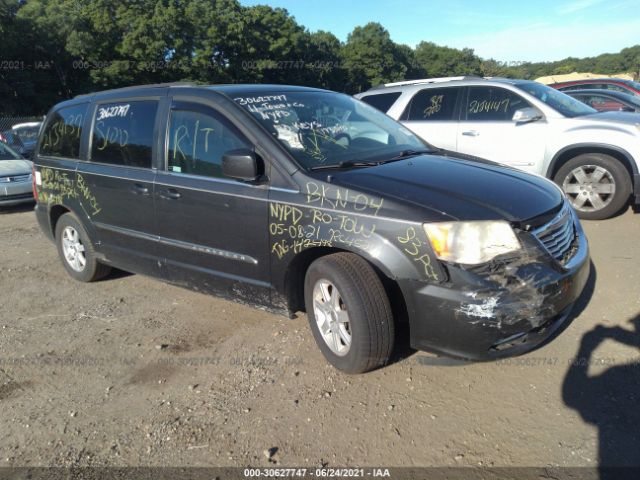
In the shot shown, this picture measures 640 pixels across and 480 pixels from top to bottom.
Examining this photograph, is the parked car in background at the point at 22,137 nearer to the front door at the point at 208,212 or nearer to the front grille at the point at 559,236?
the front door at the point at 208,212

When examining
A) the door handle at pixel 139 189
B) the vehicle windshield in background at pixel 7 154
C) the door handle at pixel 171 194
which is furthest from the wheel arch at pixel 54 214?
the vehicle windshield in background at pixel 7 154

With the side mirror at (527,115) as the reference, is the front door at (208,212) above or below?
below

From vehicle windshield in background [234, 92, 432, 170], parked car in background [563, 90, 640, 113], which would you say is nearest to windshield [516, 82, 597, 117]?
vehicle windshield in background [234, 92, 432, 170]

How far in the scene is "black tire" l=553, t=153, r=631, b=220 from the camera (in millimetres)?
5703

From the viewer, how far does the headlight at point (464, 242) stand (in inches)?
105

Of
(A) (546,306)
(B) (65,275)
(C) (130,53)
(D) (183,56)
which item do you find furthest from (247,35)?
(A) (546,306)

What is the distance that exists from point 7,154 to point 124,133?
794cm

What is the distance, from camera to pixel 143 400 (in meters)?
3.10

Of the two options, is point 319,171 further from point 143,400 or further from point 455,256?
point 143,400

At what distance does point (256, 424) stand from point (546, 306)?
170cm

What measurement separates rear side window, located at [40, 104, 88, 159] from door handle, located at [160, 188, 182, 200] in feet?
4.90

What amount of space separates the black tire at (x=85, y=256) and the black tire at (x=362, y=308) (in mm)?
2823

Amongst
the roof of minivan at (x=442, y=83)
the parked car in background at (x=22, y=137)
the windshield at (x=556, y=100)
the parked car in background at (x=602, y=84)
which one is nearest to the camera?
the windshield at (x=556, y=100)

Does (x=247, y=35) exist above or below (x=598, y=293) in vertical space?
above
